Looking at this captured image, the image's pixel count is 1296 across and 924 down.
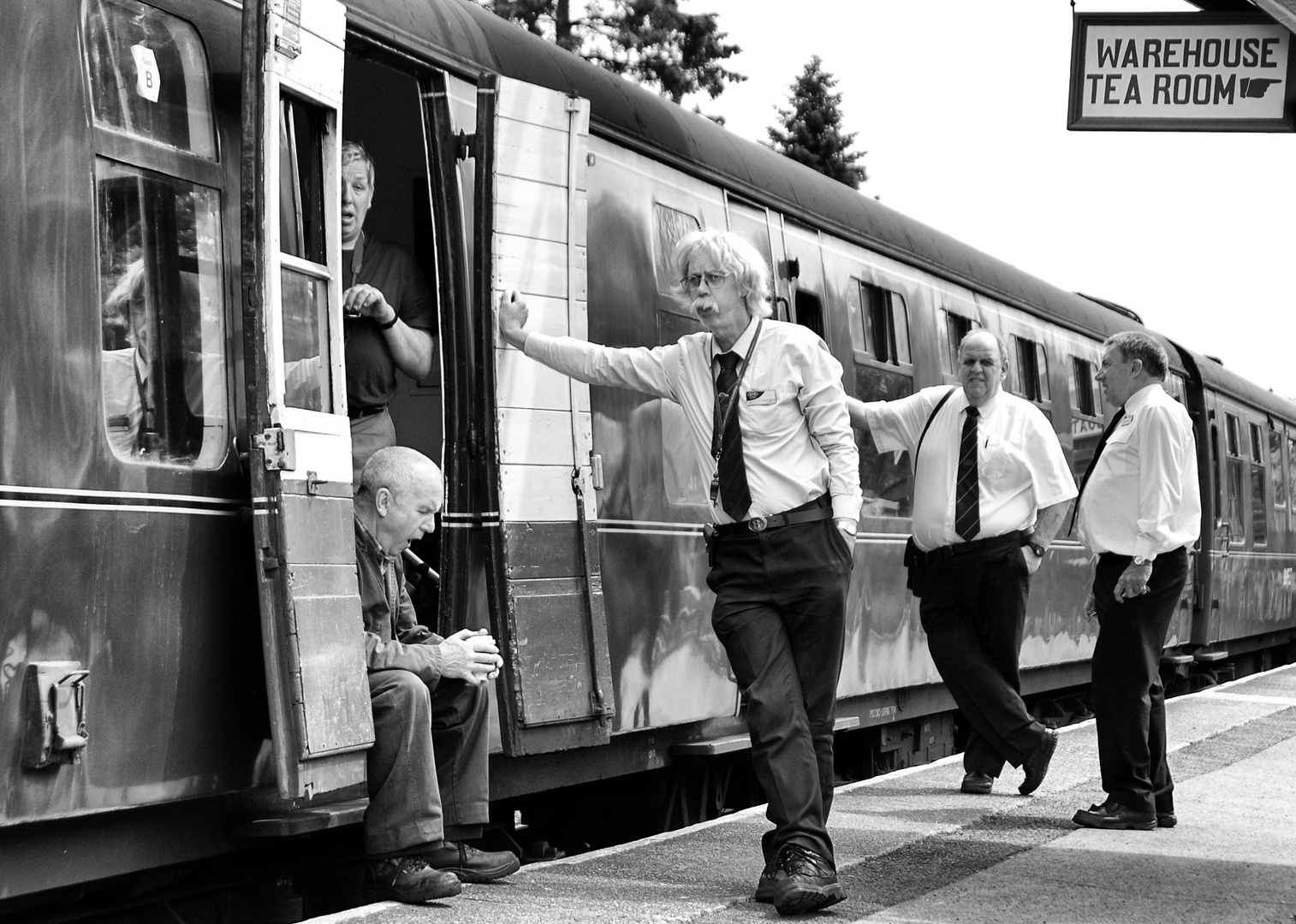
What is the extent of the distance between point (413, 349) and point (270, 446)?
4.14ft

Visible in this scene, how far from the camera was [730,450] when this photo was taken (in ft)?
16.3

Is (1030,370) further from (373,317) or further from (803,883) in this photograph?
(803,883)

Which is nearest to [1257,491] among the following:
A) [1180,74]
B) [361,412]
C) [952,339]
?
[952,339]

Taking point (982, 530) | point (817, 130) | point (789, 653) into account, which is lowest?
point (789, 653)

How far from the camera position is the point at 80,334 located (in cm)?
400

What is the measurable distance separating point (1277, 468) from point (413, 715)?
1951cm

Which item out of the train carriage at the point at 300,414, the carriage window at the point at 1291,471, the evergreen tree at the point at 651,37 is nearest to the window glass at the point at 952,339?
the train carriage at the point at 300,414

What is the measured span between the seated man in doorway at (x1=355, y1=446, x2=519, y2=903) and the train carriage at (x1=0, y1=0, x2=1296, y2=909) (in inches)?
6.2

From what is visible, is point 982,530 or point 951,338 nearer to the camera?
point 982,530

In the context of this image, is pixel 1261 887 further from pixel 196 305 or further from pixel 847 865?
pixel 196 305

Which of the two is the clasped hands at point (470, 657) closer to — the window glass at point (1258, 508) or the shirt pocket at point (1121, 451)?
the shirt pocket at point (1121, 451)

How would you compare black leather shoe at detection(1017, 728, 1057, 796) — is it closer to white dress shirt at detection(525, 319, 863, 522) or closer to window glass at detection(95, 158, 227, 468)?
white dress shirt at detection(525, 319, 863, 522)

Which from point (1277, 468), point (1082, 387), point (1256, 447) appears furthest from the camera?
point (1277, 468)

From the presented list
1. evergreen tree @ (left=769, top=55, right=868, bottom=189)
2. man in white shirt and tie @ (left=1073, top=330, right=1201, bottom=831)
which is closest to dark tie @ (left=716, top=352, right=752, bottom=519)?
man in white shirt and tie @ (left=1073, top=330, right=1201, bottom=831)
